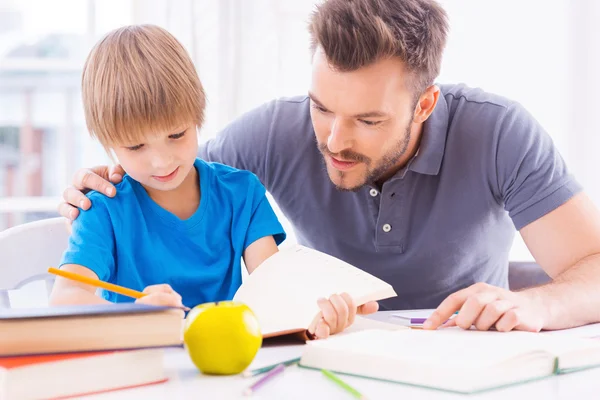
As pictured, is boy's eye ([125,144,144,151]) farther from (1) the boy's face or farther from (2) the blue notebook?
(2) the blue notebook

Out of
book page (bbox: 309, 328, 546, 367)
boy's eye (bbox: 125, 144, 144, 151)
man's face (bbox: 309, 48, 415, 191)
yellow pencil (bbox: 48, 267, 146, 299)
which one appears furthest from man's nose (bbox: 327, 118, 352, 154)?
yellow pencil (bbox: 48, 267, 146, 299)

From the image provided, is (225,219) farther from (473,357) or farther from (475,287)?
(473,357)

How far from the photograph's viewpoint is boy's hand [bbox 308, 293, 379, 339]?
1.07m

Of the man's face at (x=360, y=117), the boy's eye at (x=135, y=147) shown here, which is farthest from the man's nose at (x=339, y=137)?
the boy's eye at (x=135, y=147)

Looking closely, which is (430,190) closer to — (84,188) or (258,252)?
(258,252)

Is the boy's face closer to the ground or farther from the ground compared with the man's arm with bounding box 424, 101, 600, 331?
farther from the ground

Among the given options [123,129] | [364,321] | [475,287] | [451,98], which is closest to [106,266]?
[123,129]

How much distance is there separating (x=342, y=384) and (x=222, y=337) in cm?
15

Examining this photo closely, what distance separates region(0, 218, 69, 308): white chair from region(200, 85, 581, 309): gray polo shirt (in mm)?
418

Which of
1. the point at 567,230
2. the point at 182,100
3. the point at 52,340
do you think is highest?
the point at 182,100

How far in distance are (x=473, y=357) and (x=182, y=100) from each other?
71 centimetres

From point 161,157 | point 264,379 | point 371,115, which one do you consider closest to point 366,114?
point 371,115

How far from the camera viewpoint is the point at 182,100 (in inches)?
52.2

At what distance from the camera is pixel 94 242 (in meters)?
1.30
